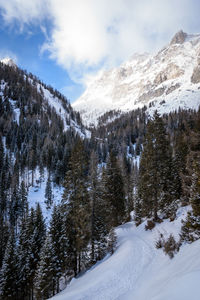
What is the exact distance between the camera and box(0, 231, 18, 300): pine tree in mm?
24516

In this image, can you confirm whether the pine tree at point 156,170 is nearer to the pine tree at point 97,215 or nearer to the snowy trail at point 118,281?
the pine tree at point 97,215

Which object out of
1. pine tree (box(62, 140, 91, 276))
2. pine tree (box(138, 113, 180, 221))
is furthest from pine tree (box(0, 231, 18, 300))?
pine tree (box(138, 113, 180, 221))

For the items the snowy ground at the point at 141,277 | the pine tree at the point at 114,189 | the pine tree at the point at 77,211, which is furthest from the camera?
the pine tree at the point at 114,189

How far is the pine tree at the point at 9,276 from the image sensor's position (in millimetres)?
24516

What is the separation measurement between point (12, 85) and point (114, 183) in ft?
538

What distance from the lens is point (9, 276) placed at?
24672mm

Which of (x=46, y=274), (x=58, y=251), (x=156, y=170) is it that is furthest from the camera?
(x=58, y=251)

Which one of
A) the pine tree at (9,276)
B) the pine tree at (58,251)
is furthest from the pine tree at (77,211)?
the pine tree at (9,276)

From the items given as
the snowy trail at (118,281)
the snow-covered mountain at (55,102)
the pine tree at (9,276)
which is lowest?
the pine tree at (9,276)

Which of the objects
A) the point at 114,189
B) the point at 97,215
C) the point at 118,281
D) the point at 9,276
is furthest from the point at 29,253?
the point at 118,281

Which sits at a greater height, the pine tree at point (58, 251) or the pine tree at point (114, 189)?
the pine tree at point (114, 189)

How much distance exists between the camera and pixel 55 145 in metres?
104

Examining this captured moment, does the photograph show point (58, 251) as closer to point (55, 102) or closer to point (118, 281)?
point (118, 281)

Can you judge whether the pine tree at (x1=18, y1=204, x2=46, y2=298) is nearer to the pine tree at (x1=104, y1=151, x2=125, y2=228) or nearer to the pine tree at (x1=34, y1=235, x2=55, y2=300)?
the pine tree at (x1=34, y1=235, x2=55, y2=300)
